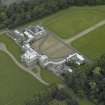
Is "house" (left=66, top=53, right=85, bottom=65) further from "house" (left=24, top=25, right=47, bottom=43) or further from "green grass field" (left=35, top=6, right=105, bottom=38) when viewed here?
"house" (left=24, top=25, right=47, bottom=43)

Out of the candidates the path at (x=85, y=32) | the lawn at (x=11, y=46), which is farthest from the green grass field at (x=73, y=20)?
the lawn at (x=11, y=46)

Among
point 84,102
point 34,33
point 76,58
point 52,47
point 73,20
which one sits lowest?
point 84,102

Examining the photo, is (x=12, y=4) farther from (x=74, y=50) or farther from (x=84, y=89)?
(x=84, y=89)

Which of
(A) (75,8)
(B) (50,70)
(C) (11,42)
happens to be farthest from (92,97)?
(A) (75,8)

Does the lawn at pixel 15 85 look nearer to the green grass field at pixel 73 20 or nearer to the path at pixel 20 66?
the path at pixel 20 66

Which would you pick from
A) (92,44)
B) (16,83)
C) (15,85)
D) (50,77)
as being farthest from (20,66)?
(92,44)

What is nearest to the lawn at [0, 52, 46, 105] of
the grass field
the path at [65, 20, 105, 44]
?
the grass field

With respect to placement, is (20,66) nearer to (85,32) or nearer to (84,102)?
(84,102)
